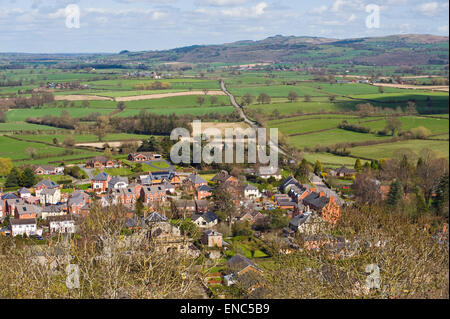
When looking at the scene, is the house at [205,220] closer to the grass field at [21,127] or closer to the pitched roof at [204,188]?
the pitched roof at [204,188]

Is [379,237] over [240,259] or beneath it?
over

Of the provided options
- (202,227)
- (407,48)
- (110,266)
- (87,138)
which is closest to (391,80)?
(407,48)

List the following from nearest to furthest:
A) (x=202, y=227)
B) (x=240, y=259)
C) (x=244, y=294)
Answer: (x=244, y=294) < (x=240, y=259) < (x=202, y=227)

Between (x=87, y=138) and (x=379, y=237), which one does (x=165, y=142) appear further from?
(x=379, y=237)

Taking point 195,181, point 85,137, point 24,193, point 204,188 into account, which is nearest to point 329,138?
point 195,181

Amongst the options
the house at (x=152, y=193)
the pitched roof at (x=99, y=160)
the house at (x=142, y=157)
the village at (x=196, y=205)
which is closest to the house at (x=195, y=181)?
the village at (x=196, y=205)

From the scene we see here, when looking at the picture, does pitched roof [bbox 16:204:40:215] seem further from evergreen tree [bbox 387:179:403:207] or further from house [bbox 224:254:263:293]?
evergreen tree [bbox 387:179:403:207]

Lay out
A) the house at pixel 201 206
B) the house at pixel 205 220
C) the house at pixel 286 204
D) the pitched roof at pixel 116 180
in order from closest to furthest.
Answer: the house at pixel 205 220, the house at pixel 201 206, the house at pixel 286 204, the pitched roof at pixel 116 180
